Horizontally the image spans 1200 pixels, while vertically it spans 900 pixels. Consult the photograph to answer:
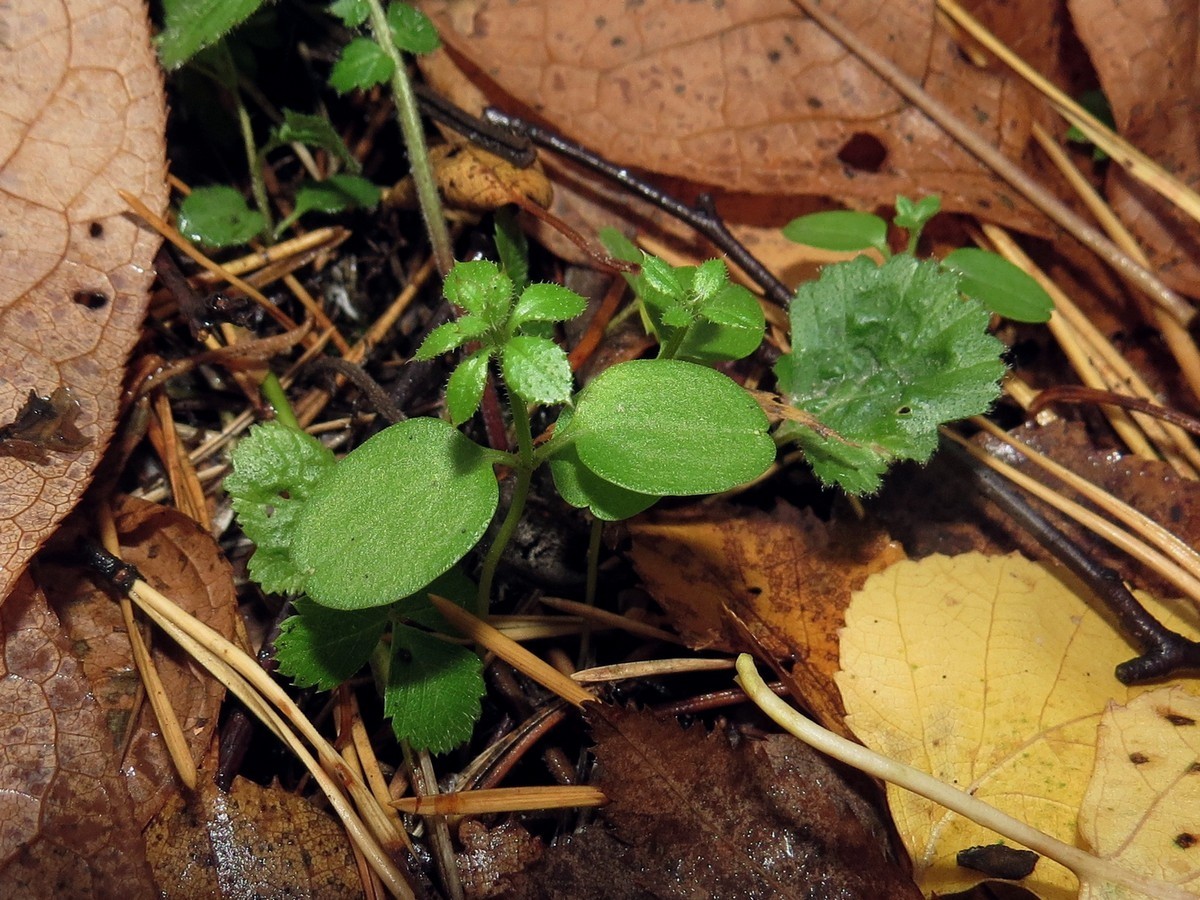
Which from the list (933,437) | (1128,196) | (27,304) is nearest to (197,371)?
(27,304)

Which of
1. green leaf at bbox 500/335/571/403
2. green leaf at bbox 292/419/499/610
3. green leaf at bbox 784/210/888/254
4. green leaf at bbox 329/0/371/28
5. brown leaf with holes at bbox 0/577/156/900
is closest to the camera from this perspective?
green leaf at bbox 500/335/571/403

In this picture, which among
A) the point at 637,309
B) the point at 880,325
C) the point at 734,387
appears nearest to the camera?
the point at 734,387

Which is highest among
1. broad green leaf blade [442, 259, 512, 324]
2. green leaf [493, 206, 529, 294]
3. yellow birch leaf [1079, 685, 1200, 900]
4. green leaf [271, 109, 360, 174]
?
green leaf [271, 109, 360, 174]

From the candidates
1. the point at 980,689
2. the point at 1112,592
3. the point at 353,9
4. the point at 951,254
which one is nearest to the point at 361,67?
the point at 353,9

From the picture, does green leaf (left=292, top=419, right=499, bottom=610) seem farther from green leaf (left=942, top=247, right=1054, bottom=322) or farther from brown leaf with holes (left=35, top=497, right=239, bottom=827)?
green leaf (left=942, top=247, right=1054, bottom=322)

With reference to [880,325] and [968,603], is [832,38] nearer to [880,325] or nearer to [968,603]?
[880,325]

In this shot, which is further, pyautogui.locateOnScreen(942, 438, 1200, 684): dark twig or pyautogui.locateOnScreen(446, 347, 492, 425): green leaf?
pyautogui.locateOnScreen(942, 438, 1200, 684): dark twig

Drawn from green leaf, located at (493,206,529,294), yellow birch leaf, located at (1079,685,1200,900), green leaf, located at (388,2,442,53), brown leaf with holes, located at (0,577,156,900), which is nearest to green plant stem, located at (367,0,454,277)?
green leaf, located at (388,2,442,53)
